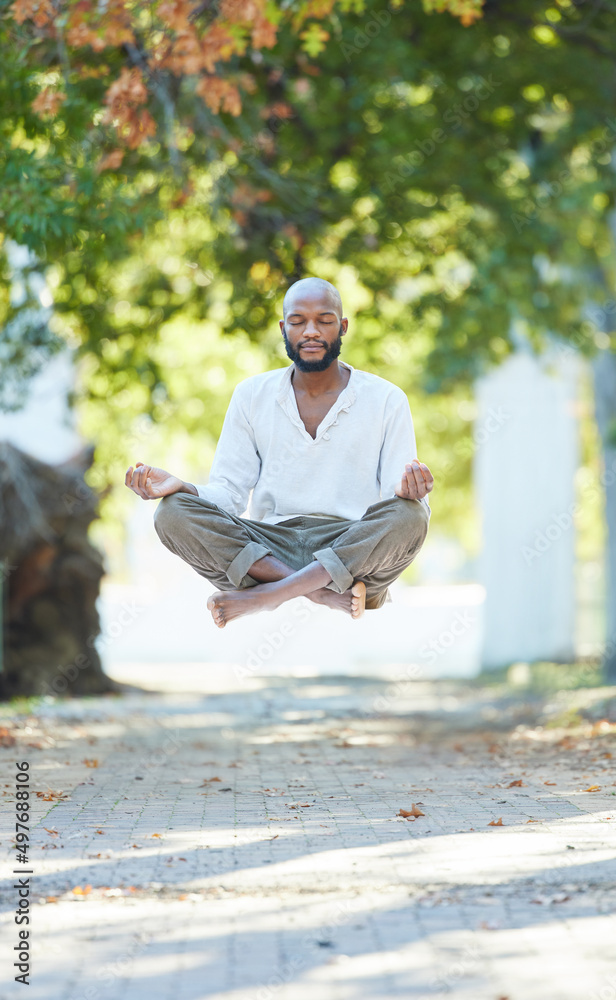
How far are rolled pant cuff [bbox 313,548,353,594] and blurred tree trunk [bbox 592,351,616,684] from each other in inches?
406

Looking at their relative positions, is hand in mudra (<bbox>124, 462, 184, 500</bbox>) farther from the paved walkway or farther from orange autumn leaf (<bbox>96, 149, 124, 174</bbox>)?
orange autumn leaf (<bbox>96, 149, 124, 174</bbox>)

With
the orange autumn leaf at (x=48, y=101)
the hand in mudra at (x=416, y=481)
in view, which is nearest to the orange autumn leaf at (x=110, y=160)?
the orange autumn leaf at (x=48, y=101)

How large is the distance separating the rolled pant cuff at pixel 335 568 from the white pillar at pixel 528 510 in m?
16.2

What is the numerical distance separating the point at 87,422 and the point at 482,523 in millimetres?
7501

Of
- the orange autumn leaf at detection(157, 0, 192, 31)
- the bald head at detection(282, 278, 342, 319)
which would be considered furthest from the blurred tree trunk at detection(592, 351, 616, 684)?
the bald head at detection(282, 278, 342, 319)

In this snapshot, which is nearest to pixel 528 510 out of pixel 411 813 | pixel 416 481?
pixel 416 481

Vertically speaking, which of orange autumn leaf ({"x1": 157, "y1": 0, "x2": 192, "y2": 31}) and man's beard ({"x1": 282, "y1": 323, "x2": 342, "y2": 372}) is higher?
orange autumn leaf ({"x1": 157, "y1": 0, "x2": 192, "y2": 31})

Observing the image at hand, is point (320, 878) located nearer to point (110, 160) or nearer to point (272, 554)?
point (272, 554)

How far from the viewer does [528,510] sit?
22.2 m

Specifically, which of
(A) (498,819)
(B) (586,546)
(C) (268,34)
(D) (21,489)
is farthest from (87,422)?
(B) (586,546)

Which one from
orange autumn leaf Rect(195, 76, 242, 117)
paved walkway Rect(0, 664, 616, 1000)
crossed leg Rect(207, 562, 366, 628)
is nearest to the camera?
paved walkway Rect(0, 664, 616, 1000)

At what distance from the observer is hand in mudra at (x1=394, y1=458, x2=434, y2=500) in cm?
600

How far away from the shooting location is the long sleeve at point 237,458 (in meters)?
6.68

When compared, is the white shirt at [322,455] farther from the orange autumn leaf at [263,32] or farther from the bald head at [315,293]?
the orange autumn leaf at [263,32]
